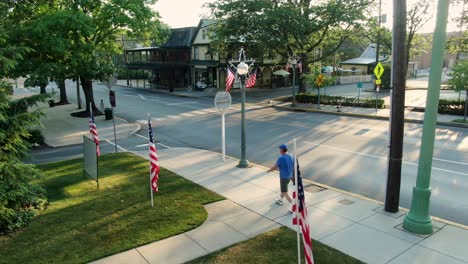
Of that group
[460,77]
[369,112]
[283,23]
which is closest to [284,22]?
[283,23]

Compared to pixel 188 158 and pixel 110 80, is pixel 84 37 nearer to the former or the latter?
pixel 110 80

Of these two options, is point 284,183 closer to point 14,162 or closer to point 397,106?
point 397,106

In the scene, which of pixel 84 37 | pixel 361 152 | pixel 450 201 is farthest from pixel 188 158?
pixel 84 37

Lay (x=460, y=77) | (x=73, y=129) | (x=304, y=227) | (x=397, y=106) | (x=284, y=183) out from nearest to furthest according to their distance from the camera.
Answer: (x=304, y=227) < (x=397, y=106) < (x=284, y=183) < (x=460, y=77) < (x=73, y=129)

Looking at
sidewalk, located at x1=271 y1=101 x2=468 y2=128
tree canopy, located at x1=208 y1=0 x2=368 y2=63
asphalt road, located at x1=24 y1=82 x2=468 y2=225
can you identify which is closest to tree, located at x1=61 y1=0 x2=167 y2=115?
asphalt road, located at x1=24 y1=82 x2=468 y2=225

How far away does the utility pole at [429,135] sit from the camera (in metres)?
7.28

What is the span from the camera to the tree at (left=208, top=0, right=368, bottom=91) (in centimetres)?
2948

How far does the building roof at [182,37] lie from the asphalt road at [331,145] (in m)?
22.3

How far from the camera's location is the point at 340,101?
99.0ft

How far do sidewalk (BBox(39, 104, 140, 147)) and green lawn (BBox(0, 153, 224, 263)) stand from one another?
767cm

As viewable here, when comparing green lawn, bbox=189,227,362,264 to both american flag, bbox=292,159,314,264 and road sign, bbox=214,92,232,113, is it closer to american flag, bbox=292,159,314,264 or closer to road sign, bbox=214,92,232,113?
american flag, bbox=292,159,314,264

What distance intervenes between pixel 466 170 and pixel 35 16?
2648 centimetres

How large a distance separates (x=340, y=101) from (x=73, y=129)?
66.8ft

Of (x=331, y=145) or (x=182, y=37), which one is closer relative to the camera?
(x=331, y=145)
